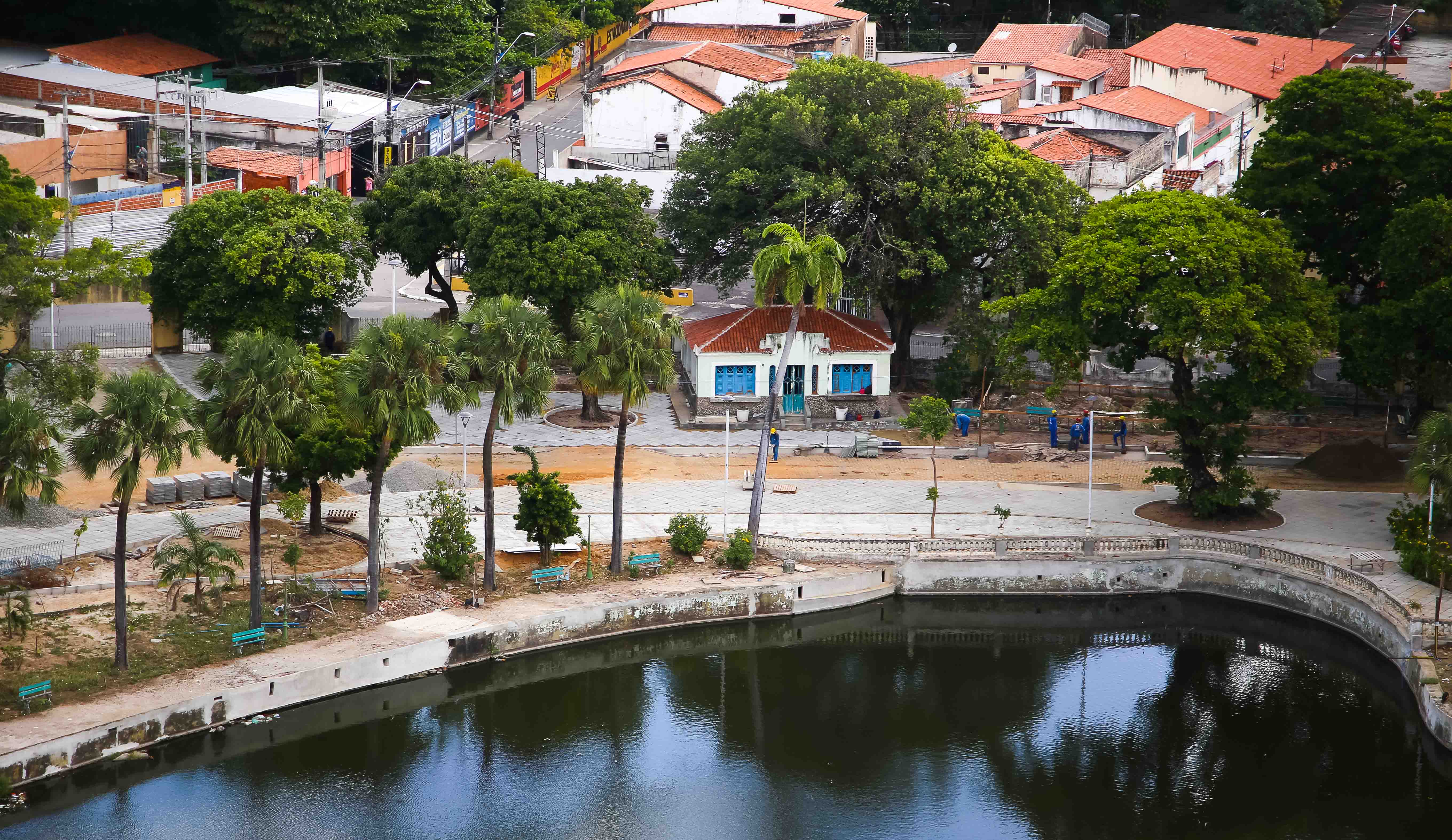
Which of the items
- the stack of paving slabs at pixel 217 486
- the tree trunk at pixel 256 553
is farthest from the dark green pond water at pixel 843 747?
the stack of paving slabs at pixel 217 486

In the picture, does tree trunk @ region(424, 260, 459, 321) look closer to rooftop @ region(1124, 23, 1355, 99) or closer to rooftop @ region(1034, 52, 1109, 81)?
rooftop @ region(1034, 52, 1109, 81)

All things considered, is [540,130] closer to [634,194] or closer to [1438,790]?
[634,194]

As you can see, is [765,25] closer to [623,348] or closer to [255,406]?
[623,348]

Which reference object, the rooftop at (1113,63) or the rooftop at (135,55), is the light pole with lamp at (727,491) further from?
the rooftop at (1113,63)

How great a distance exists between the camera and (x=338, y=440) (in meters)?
44.8

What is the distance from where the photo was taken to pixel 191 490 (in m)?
50.8

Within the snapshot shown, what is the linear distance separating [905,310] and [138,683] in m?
37.3

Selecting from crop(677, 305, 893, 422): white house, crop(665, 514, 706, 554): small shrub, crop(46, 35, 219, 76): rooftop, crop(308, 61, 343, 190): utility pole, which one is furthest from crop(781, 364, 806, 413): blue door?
crop(46, 35, 219, 76): rooftop

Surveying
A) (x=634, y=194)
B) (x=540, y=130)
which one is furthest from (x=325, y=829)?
(x=540, y=130)

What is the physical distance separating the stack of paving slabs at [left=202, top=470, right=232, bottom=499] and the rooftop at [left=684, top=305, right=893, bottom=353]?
19.1 m

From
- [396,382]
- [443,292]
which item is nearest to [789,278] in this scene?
[396,382]

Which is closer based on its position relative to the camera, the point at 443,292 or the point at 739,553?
the point at 739,553

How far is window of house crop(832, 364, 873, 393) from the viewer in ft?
208

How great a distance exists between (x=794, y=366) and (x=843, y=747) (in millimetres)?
25810
